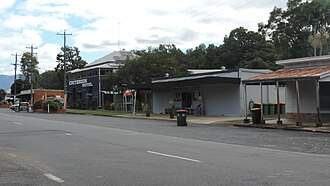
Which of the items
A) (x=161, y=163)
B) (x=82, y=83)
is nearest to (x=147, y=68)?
(x=82, y=83)

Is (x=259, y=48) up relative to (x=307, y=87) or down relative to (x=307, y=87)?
up

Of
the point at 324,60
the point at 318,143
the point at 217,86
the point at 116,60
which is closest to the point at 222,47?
the point at 116,60

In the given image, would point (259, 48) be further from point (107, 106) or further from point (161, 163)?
point (161, 163)

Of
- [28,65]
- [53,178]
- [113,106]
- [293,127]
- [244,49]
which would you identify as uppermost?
[28,65]

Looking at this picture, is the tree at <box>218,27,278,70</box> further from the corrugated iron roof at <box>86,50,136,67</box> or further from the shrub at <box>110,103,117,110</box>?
the shrub at <box>110,103,117,110</box>

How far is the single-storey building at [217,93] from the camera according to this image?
1436 inches

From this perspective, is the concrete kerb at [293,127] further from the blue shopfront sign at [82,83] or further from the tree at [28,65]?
the tree at [28,65]

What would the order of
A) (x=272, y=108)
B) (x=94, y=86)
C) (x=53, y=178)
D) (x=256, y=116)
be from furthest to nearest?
(x=94, y=86), (x=272, y=108), (x=256, y=116), (x=53, y=178)

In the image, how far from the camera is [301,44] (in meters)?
62.8

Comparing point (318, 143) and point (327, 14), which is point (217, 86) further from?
point (327, 14)

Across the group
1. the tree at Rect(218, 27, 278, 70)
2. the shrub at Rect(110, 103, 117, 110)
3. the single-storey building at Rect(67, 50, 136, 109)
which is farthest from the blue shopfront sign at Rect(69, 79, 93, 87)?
the tree at Rect(218, 27, 278, 70)

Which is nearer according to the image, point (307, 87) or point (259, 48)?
point (307, 87)

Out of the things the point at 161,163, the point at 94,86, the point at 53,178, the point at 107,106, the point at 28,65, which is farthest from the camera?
the point at 28,65

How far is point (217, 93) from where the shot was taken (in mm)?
39125
